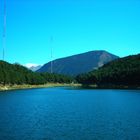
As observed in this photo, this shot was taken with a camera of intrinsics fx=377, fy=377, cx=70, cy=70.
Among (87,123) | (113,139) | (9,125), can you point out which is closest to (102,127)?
(87,123)

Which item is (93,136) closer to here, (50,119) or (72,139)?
(72,139)

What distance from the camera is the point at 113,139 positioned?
41688mm

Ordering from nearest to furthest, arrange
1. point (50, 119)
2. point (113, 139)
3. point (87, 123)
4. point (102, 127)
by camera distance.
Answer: point (113, 139)
point (102, 127)
point (87, 123)
point (50, 119)

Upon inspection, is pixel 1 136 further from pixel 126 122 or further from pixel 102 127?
pixel 126 122

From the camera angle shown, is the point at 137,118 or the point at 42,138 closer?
the point at 42,138

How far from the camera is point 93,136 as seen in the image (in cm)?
4372

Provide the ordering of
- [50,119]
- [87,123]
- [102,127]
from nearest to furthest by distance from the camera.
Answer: [102,127]
[87,123]
[50,119]

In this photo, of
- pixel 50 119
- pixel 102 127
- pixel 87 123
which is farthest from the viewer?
pixel 50 119

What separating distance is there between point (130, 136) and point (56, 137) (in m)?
8.54

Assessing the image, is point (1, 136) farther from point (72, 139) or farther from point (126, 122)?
point (126, 122)

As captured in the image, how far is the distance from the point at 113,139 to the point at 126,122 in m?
13.9

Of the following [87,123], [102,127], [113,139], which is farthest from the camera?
[87,123]

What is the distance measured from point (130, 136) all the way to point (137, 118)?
55.6 feet

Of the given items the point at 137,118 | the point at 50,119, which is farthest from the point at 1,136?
the point at 137,118
